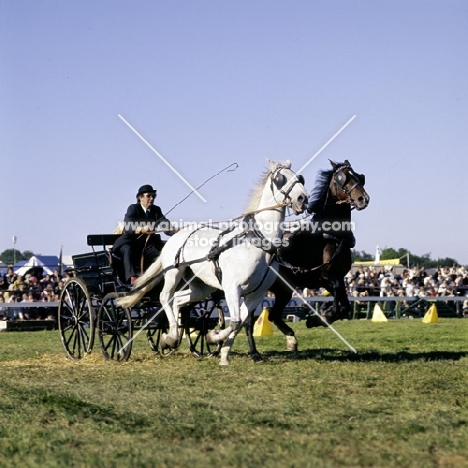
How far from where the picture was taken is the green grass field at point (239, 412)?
201 inches

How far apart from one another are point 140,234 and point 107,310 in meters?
1.08

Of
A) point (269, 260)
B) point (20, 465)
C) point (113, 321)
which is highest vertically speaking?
point (269, 260)

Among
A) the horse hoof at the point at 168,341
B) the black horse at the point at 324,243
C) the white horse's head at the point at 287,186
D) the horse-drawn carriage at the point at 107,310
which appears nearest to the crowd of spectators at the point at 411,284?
the black horse at the point at 324,243

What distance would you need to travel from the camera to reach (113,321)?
1108cm

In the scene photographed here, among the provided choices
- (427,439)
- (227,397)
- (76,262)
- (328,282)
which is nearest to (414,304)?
(328,282)

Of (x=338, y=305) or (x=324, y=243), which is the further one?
(x=324, y=243)

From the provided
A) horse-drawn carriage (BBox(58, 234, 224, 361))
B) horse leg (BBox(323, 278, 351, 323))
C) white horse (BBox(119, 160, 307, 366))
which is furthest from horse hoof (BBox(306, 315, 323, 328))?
white horse (BBox(119, 160, 307, 366))

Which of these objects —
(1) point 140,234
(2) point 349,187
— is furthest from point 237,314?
(2) point 349,187

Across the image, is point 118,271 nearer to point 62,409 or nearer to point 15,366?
point 15,366

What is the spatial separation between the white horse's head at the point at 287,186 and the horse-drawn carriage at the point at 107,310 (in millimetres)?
2309

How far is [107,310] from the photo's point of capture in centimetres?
1138

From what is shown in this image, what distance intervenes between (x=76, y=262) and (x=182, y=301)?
1.84m

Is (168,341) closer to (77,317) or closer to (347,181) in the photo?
(77,317)

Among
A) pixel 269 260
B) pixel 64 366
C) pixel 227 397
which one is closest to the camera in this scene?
pixel 227 397
